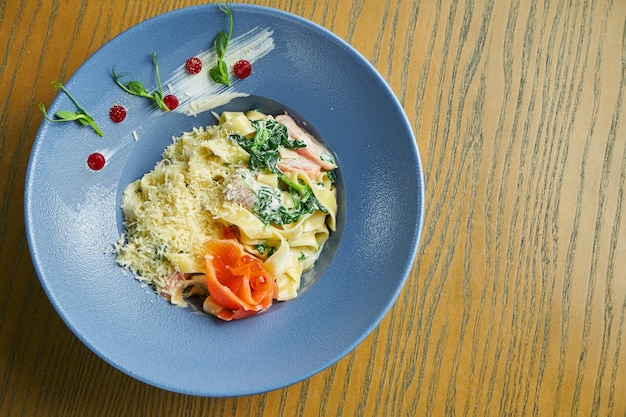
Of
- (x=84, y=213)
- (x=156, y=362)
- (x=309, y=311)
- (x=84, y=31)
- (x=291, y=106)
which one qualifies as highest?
(x=84, y=31)

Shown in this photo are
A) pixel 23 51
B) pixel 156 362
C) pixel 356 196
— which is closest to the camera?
pixel 156 362

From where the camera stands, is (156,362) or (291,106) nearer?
(156,362)

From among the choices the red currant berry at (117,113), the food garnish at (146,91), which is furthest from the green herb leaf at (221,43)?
Answer: the red currant berry at (117,113)

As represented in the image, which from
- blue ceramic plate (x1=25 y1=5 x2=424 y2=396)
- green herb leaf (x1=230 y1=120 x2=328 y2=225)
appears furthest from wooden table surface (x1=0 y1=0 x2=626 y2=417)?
green herb leaf (x1=230 y1=120 x2=328 y2=225)

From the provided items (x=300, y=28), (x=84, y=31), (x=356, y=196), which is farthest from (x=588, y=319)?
(x=84, y=31)

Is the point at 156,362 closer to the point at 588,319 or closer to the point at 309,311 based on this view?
the point at 309,311

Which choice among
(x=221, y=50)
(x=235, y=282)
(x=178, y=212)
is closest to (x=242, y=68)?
(x=221, y=50)

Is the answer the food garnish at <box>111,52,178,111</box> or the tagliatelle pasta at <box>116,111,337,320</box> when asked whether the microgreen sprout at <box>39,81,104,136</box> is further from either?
the tagliatelle pasta at <box>116,111,337,320</box>

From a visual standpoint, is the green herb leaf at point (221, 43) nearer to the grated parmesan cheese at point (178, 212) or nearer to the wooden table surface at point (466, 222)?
the grated parmesan cheese at point (178, 212)
